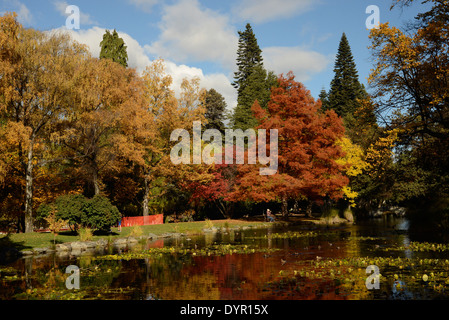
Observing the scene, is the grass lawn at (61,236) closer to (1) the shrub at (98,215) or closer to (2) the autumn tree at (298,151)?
(1) the shrub at (98,215)

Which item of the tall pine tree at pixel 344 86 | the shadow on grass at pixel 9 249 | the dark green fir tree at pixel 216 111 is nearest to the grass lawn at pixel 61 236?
the shadow on grass at pixel 9 249

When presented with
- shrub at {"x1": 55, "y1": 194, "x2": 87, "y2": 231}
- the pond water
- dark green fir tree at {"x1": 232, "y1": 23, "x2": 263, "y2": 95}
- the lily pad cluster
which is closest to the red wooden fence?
shrub at {"x1": 55, "y1": 194, "x2": 87, "y2": 231}

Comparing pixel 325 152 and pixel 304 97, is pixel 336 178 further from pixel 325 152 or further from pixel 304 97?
pixel 304 97

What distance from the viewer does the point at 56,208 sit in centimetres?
2314

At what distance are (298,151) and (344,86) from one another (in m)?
44.6

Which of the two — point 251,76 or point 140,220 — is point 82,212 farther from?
point 251,76

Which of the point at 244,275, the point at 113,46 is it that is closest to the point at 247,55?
the point at 113,46

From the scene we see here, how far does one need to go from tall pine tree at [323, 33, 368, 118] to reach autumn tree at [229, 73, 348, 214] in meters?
35.9

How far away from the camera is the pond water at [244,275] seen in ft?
29.2

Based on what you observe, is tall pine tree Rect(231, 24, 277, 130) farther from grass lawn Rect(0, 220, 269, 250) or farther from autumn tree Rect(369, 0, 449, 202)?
autumn tree Rect(369, 0, 449, 202)

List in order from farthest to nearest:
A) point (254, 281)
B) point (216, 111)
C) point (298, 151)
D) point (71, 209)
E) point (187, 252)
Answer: point (216, 111), point (298, 151), point (71, 209), point (187, 252), point (254, 281)

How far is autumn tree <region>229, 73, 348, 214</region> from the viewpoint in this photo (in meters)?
34.2

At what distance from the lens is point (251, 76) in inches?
2709
